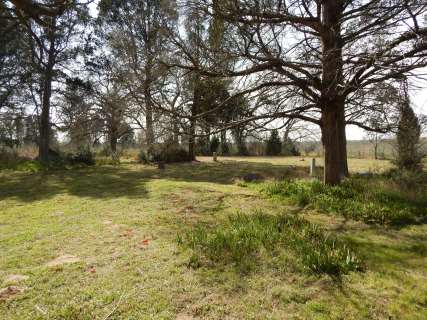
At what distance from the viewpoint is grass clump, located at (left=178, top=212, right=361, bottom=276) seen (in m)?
2.89

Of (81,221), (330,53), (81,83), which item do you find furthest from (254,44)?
(81,83)

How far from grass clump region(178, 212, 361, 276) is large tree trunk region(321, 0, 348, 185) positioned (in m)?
2.41

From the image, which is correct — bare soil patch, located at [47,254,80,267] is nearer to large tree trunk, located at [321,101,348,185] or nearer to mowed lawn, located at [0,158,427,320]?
mowed lawn, located at [0,158,427,320]

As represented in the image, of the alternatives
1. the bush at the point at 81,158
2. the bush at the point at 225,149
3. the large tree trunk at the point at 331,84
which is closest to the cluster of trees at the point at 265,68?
the large tree trunk at the point at 331,84

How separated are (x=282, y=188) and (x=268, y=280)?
399 centimetres

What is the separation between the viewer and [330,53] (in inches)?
170

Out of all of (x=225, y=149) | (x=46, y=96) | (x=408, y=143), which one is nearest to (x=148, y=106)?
(x=408, y=143)

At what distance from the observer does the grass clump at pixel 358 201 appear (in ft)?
15.3

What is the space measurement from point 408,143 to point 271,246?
866 centimetres

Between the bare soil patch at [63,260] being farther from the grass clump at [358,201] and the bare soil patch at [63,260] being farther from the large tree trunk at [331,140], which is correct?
the large tree trunk at [331,140]

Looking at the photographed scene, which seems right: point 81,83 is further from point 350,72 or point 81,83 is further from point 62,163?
point 350,72

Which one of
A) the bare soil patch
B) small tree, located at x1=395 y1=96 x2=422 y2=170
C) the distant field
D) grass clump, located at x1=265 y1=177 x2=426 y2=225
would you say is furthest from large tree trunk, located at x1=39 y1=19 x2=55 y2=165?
small tree, located at x1=395 y1=96 x2=422 y2=170

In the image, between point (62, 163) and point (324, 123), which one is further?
point (62, 163)

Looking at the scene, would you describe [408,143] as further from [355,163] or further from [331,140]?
[355,163]
